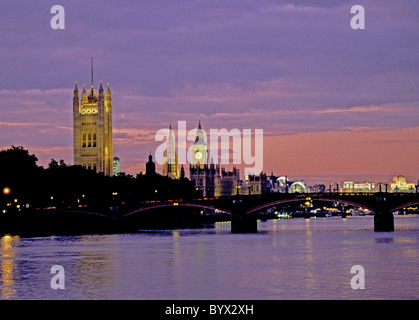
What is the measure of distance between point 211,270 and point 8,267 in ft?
45.6

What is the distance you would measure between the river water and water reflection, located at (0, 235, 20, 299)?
58mm

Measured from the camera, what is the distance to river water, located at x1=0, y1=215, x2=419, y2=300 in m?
47.0

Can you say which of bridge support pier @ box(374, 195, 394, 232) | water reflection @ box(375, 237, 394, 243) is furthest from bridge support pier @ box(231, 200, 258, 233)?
water reflection @ box(375, 237, 394, 243)

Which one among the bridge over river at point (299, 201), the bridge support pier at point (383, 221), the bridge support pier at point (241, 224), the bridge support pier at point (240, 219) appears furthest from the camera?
the bridge support pier at point (241, 224)

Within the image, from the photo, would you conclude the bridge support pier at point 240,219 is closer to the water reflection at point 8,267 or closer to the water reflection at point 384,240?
the water reflection at point 384,240

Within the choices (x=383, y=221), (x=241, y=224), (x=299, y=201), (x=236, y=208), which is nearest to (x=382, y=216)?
(x=383, y=221)

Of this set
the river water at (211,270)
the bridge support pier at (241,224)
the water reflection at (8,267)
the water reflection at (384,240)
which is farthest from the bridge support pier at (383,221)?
the water reflection at (8,267)

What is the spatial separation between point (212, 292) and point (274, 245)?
125 feet

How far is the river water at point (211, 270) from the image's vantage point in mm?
47000

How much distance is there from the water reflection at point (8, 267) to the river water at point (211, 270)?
6 cm

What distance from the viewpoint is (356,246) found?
8112cm

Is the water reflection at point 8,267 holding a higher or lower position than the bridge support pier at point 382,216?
lower

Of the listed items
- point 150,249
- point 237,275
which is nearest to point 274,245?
point 150,249
